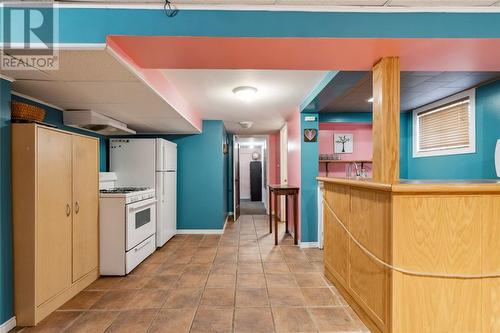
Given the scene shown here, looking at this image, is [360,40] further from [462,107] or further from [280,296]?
[462,107]

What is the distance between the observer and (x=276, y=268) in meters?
3.41

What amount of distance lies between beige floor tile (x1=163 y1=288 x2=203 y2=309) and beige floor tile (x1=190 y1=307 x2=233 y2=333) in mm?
162

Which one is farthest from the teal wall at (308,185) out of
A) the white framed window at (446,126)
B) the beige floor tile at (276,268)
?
the white framed window at (446,126)

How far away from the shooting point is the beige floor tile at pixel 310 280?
2.90m

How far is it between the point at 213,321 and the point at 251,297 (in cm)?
52

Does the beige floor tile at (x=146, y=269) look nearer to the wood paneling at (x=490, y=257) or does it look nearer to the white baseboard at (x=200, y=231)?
the white baseboard at (x=200, y=231)

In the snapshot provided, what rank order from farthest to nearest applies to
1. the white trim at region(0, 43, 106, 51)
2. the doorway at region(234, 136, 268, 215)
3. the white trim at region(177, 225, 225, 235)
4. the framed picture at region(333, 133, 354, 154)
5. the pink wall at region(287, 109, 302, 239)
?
the doorway at region(234, 136, 268, 215) < the white trim at region(177, 225, 225, 235) < the framed picture at region(333, 133, 354, 154) < the pink wall at region(287, 109, 302, 239) < the white trim at region(0, 43, 106, 51)

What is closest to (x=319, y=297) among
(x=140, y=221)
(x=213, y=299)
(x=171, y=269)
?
(x=213, y=299)

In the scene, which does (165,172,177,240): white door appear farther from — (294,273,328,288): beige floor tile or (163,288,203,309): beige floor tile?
(294,273,328,288): beige floor tile

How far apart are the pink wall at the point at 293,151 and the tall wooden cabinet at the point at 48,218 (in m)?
3.05

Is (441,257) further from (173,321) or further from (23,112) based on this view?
(23,112)

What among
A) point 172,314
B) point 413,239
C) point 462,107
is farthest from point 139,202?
point 462,107

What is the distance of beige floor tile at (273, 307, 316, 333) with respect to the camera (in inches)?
83.5

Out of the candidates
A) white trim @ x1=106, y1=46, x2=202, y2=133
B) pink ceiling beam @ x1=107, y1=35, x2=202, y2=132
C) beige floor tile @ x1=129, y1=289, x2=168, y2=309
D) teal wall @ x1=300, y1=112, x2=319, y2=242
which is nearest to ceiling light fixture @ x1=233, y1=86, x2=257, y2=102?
pink ceiling beam @ x1=107, y1=35, x2=202, y2=132
